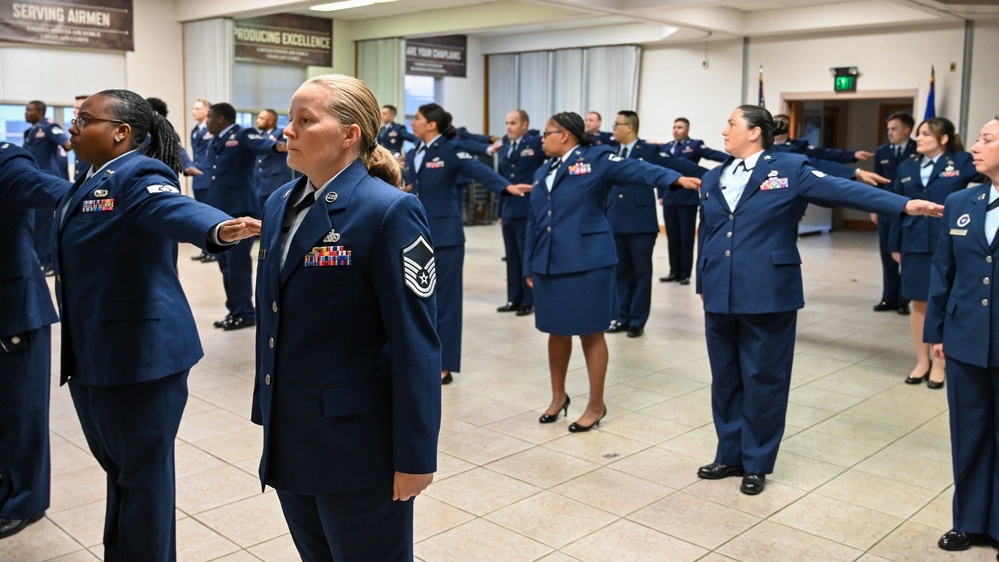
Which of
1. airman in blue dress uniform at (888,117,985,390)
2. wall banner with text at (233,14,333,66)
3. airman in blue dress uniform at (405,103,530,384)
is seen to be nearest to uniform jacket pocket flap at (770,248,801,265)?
airman in blue dress uniform at (405,103,530,384)

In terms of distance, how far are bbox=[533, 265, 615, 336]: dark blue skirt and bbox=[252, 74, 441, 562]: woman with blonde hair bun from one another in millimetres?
2640

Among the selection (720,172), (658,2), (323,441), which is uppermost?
(658,2)

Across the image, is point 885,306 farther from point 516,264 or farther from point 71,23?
point 71,23

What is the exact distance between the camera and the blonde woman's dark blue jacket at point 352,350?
1803mm

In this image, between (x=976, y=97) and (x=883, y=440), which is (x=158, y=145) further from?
(x=976, y=97)

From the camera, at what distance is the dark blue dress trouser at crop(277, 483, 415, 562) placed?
1873 mm

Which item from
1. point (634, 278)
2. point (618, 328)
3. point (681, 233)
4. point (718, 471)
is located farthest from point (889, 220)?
point (718, 471)

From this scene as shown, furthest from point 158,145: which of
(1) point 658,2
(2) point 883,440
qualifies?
(1) point 658,2

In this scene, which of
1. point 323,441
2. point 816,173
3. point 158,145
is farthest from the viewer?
point 816,173

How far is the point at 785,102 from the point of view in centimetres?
1352

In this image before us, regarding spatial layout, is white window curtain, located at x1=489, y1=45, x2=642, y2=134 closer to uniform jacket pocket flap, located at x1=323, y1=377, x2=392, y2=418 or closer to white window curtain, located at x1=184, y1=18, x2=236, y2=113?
white window curtain, located at x1=184, y1=18, x2=236, y2=113

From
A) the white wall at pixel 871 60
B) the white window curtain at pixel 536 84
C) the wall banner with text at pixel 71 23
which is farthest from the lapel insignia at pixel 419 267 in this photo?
the white window curtain at pixel 536 84

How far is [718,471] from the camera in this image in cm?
399

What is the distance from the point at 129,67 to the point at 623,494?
1067 centimetres
